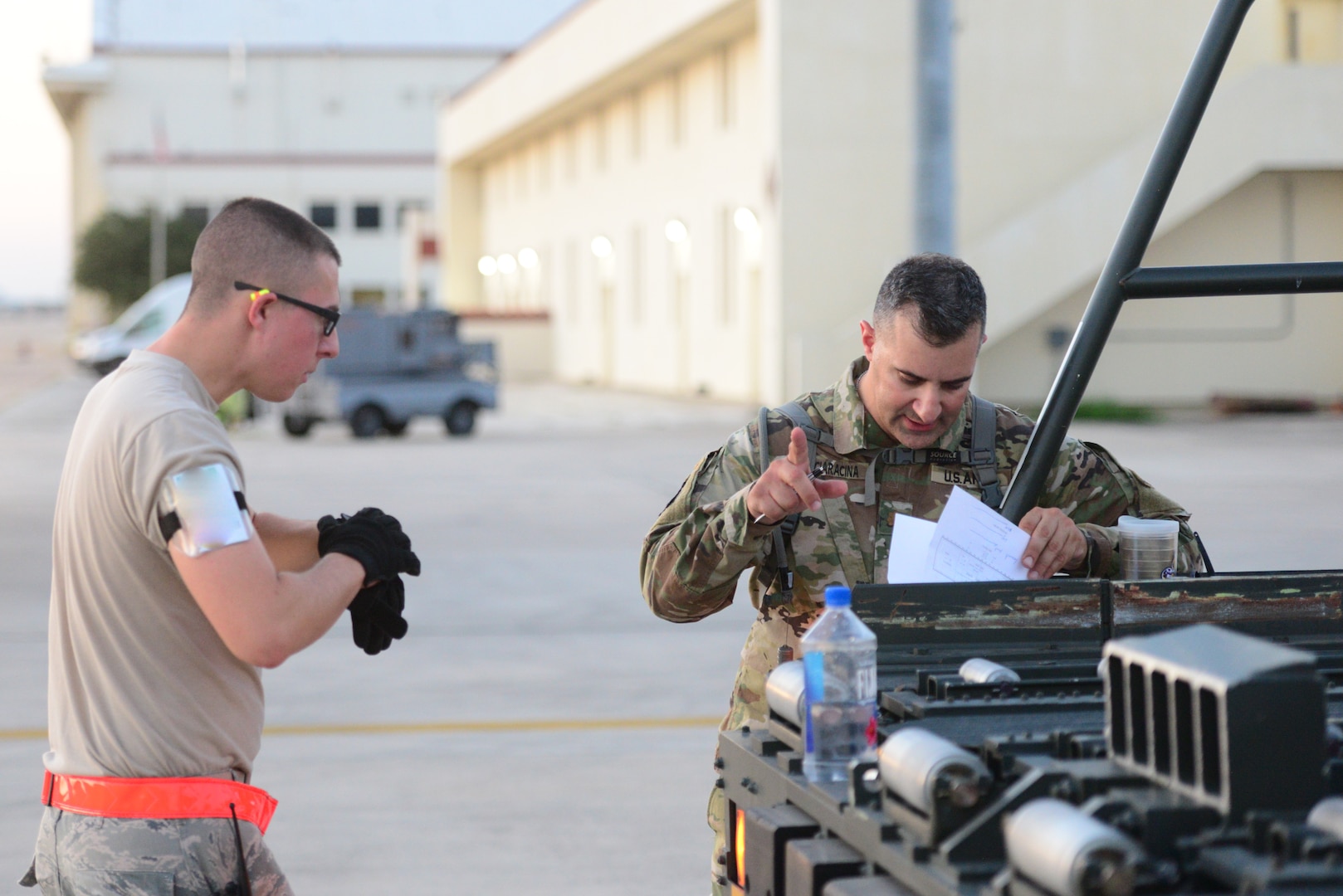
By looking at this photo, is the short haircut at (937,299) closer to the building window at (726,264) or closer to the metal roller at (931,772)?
the metal roller at (931,772)

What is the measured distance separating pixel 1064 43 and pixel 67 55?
195ft

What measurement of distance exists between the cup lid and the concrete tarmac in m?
2.59

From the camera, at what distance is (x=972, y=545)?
320 cm

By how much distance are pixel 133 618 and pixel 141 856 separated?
0.39 metres

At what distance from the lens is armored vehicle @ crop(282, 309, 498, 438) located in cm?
2472

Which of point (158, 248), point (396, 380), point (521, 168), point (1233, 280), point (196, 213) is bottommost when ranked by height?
point (396, 380)

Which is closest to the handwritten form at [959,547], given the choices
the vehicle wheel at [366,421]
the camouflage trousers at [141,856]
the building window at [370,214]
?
the camouflage trousers at [141,856]

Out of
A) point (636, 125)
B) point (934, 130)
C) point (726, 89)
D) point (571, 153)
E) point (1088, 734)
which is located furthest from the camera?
point (571, 153)

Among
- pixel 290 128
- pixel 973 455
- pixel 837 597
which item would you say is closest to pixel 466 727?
pixel 973 455

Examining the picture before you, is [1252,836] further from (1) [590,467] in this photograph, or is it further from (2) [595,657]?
(1) [590,467]

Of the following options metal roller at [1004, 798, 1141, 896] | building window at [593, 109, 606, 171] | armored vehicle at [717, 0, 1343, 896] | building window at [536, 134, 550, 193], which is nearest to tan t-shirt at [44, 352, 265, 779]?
armored vehicle at [717, 0, 1343, 896]

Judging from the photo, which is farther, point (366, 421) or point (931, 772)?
point (366, 421)

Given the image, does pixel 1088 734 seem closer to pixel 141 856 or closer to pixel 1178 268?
pixel 1178 268

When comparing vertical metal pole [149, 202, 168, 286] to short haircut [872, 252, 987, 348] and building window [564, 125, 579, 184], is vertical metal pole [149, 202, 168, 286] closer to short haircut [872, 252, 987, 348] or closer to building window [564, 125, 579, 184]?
building window [564, 125, 579, 184]
